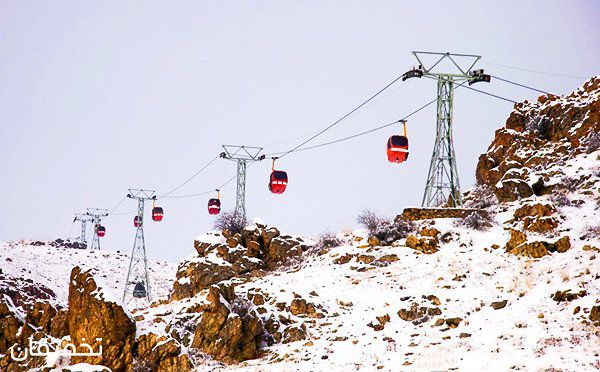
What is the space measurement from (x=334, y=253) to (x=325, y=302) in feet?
25.2

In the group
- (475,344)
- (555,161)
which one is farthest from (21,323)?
(555,161)

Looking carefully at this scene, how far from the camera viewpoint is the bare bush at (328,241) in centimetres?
3572

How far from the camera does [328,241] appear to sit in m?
36.2

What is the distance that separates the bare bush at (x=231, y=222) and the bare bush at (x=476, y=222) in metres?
19.6

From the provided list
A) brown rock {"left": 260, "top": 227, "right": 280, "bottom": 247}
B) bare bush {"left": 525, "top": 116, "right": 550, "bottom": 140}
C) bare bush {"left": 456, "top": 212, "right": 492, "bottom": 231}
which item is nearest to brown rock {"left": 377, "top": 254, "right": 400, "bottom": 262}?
bare bush {"left": 456, "top": 212, "right": 492, "bottom": 231}

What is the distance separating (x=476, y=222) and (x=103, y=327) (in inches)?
934

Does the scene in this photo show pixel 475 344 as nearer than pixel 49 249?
Answer: Yes

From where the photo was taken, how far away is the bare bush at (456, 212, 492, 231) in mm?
28375

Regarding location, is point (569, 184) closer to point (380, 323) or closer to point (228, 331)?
point (380, 323)

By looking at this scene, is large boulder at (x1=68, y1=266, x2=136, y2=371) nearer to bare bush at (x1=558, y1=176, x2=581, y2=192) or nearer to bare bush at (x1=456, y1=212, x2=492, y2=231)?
bare bush at (x1=456, y1=212, x2=492, y2=231)

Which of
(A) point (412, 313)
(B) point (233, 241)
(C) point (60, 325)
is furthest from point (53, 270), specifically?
(A) point (412, 313)

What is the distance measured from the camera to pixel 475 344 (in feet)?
51.2

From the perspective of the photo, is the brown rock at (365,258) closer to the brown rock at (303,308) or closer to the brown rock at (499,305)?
the brown rock at (303,308)

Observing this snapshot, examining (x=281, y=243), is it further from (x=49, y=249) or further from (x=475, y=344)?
(x=49, y=249)
